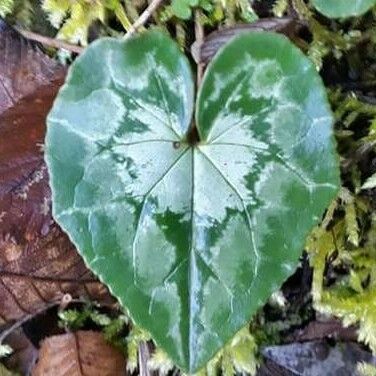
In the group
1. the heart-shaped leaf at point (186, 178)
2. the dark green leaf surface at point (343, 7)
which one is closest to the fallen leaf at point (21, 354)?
the heart-shaped leaf at point (186, 178)

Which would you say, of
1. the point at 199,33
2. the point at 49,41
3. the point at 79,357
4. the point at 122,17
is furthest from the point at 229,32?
the point at 79,357

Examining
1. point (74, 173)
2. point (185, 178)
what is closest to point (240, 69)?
point (185, 178)

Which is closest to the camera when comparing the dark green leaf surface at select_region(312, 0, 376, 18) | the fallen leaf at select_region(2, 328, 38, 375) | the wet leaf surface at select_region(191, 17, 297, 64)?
the dark green leaf surface at select_region(312, 0, 376, 18)

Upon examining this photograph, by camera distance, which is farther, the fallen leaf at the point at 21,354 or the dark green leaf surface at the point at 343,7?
the fallen leaf at the point at 21,354

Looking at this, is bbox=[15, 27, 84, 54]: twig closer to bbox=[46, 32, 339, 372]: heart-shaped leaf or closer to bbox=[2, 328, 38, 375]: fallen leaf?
bbox=[46, 32, 339, 372]: heart-shaped leaf

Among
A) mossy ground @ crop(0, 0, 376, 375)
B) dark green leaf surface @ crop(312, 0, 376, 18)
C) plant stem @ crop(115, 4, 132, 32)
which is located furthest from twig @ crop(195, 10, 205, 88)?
dark green leaf surface @ crop(312, 0, 376, 18)

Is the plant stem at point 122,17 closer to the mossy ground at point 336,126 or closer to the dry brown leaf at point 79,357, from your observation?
the mossy ground at point 336,126
